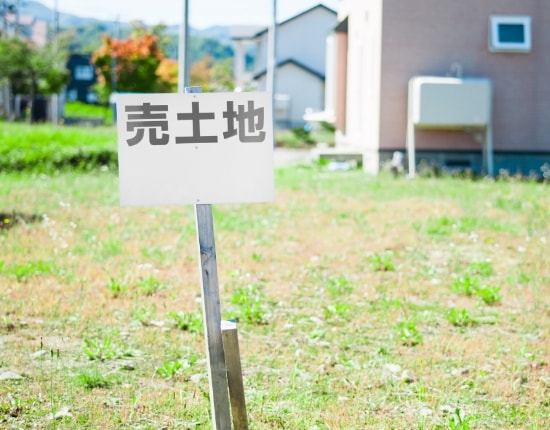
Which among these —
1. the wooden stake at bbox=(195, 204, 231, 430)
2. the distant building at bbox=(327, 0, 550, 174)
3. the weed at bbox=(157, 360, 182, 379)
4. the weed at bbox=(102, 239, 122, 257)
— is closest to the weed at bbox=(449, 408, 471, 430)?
the wooden stake at bbox=(195, 204, 231, 430)

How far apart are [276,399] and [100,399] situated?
3.07 feet

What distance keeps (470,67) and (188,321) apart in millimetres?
12310

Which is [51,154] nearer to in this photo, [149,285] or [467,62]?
[467,62]

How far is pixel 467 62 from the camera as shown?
56.5 ft

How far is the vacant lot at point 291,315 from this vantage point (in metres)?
4.72

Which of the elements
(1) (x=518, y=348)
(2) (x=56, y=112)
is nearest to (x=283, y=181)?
(1) (x=518, y=348)

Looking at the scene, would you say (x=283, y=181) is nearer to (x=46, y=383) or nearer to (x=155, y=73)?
(x=46, y=383)

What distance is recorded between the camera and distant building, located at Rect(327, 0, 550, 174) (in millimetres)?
17125

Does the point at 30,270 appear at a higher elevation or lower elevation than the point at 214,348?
lower

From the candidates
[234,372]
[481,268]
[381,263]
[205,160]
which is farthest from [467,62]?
[234,372]

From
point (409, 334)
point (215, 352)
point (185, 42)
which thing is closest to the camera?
point (215, 352)

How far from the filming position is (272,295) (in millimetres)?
7344

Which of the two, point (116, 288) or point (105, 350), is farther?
point (116, 288)

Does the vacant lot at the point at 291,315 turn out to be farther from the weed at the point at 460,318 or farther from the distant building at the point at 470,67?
the distant building at the point at 470,67
